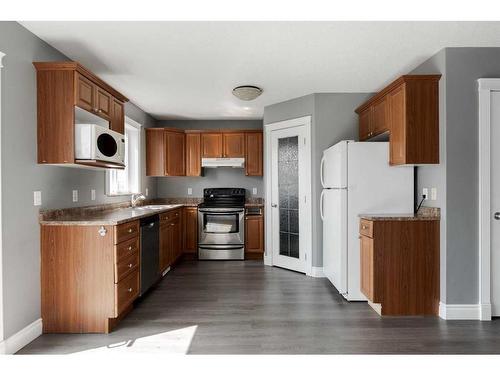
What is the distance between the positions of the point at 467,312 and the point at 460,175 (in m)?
1.17

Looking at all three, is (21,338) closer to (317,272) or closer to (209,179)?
(317,272)

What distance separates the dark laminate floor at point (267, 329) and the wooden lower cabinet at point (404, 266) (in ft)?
0.43

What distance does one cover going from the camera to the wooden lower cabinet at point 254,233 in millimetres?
5277

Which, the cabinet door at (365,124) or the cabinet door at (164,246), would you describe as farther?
the cabinet door at (164,246)

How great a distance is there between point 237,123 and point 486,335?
4543 mm

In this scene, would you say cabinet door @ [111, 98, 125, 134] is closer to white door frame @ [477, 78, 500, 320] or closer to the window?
the window

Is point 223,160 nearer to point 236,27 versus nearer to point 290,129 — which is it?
point 290,129

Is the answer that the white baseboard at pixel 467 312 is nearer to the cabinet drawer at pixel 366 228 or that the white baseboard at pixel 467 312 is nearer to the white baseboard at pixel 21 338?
the cabinet drawer at pixel 366 228

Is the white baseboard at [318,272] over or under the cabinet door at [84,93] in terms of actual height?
under

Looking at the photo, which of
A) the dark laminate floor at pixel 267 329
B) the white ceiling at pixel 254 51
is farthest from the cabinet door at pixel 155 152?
the dark laminate floor at pixel 267 329

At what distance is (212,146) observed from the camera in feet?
18.4

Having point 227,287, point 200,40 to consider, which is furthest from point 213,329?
point 200,40

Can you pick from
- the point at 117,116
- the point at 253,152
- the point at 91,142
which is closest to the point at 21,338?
the point at 91,142

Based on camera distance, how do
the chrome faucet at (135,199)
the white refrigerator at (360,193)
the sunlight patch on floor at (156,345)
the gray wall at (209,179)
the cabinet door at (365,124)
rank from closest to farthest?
the sunlight patch on floor at (156,345) < the white refrigerator at (360,193) < the cabinet door at (365,124) < the chrome faucet at (135,199) < the gray wall at (209,179)
